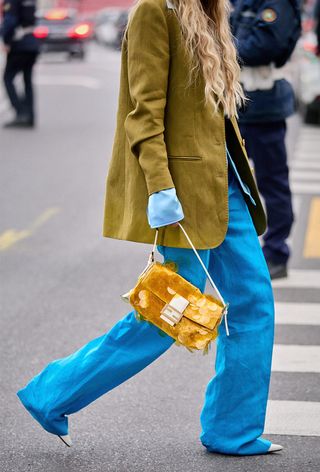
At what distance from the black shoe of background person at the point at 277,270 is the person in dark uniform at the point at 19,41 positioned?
869 cm

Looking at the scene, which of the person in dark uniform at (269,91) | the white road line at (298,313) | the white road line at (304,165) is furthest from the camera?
the white road line at (304,165)

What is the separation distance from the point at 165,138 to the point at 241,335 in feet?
2.50

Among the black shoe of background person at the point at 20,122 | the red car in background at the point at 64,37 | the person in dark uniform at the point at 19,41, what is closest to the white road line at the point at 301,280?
the person in dark uniform at the point at 19,41

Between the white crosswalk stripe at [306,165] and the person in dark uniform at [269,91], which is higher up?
the person in dark uniform at [269,91]

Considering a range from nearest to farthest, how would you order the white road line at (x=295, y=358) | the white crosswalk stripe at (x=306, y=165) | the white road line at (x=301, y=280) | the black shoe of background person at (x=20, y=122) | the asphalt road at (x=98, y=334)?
the asphalt road at (x=98, y=334) < the white road line at (x=295, y=358) < the white road line at (x=301, y=280) < the white crosswalk stripe at (x=306, y=165) < the black shoe of background person at (x=20, y=122)

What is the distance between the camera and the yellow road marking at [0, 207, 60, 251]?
28.4ft

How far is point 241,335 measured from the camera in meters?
4.13

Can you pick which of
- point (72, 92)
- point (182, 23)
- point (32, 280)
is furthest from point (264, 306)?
point (72, 92)

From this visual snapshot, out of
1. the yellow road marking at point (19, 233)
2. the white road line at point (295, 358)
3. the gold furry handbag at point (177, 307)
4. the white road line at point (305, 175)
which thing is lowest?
the white road line at point (305, 175)

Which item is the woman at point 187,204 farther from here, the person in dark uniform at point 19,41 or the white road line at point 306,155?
the person in dark uniform at point 19,41

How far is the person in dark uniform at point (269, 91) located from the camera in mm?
6773

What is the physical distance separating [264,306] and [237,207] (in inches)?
14.6

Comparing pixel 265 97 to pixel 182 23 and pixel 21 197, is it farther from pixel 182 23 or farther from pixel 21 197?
pixel 21 197

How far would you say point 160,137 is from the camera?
3.90 meters
